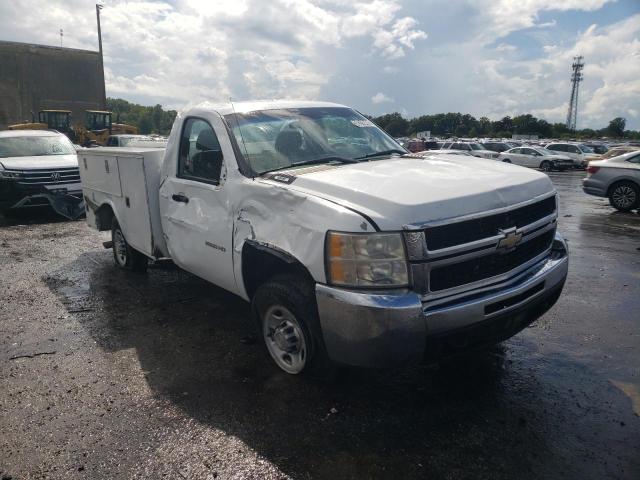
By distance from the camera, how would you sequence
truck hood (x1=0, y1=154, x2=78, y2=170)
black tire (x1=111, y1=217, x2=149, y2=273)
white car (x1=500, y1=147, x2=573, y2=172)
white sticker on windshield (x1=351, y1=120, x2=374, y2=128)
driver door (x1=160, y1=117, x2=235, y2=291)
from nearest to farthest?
driver door (x1=160, y1=117, x2=235, y2=291) → white sticker on windshield (x1=351, y1=120, x2=374, y2=128) → black tire (x1=111, y1=217, x2=149, y2=273) → truck hood (x1=0, y1=154, x2=78, y2=170) → white car (x1=500, y1=147, x2=573, y2=172)

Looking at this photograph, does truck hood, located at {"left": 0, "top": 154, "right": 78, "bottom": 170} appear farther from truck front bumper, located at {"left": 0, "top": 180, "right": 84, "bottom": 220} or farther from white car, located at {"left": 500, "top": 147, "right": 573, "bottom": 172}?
white car, located at {"left": 500, "top": 147, "right": 573, "bottom": 172}

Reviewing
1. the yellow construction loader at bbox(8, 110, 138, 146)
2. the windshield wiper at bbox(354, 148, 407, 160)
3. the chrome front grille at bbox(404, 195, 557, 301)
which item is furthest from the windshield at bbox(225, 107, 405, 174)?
the yellow construction loader at bbox(8, 110, 138, 146)

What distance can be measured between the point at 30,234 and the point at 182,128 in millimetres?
6100

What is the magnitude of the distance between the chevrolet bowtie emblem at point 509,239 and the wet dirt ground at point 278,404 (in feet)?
3.40

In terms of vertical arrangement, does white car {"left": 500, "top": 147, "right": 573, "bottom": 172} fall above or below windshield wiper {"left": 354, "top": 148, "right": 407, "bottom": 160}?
below

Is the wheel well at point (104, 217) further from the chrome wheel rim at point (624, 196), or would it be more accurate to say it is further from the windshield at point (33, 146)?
the chrome wheel rim at point (624, 196)

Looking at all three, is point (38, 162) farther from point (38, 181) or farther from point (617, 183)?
point (617, 183)

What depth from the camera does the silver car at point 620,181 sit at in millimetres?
12094

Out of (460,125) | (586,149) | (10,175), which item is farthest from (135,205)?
(460,125)

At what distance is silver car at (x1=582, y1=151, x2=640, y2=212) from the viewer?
12.1 meters

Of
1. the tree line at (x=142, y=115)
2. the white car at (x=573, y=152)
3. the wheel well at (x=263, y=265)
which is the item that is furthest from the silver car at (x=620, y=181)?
the tree line at (x=142, y=115)

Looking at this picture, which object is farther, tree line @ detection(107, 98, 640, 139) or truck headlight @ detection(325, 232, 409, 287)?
tree line @ detection(107, 98, 640, 139)

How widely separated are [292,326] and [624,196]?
38.8 feet

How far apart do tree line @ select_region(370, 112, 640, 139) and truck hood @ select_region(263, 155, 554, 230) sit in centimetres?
7389
